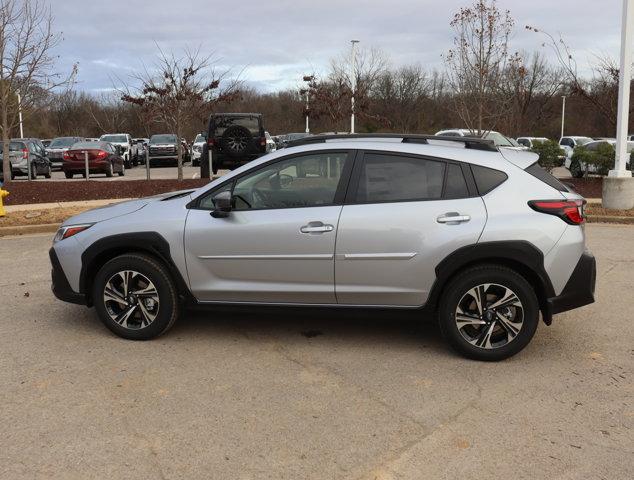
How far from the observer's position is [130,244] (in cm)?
479

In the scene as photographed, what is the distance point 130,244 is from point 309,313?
1524 millimetres

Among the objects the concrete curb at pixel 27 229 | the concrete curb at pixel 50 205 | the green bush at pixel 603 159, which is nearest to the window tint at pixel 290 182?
the concrete curb at pixel 27 229

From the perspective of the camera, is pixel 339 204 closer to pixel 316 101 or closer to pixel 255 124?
pixel 255 124

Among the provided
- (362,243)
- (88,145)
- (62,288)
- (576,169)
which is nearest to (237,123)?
(88,145)

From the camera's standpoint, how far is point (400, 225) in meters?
4.40

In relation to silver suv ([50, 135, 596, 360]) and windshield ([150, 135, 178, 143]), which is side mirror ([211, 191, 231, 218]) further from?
windshield ([150, 135, 178, 143])

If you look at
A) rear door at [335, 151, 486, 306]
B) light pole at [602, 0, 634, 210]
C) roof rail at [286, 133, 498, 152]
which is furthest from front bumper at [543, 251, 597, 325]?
light pole at [602, 0, 634, 210]

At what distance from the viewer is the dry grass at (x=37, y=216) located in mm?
11128

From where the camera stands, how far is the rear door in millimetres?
4363

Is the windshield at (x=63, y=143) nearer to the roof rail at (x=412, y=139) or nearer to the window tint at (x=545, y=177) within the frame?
the roof rail at (x=412, y=139)

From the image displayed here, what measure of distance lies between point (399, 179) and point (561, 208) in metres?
1.18

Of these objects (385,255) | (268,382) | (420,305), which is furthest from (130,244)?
(420,305)

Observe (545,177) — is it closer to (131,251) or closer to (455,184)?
(455,184)

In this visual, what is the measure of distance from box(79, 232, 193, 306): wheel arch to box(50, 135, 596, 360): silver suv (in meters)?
0.01
